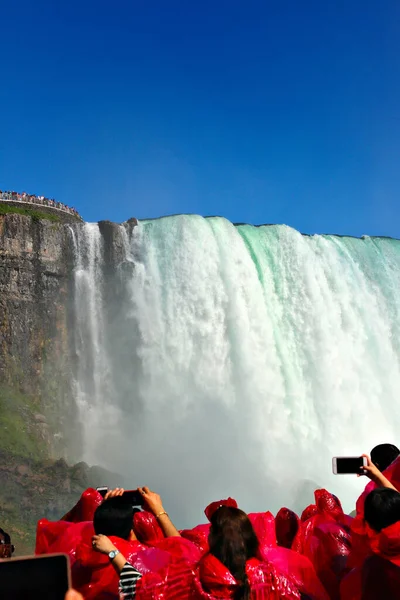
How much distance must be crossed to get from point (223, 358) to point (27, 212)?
1026 centimetres

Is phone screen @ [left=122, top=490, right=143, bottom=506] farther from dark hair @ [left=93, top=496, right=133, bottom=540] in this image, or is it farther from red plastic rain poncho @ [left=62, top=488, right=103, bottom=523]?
red plastic rain poncho @ [left=62, top=488, right=103, bottom=523]

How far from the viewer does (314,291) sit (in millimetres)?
25188

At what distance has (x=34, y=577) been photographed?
77.2 inches

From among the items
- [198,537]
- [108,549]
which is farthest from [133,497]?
[198,537]

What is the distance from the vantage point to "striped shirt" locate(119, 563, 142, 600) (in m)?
2.77

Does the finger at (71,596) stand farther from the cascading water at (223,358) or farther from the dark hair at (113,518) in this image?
the cascading water at (223,358)

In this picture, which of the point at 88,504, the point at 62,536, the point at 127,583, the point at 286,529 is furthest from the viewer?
the point at 88,504

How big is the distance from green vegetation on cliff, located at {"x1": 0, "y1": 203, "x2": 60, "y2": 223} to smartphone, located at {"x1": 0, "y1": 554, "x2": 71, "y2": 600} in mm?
24304

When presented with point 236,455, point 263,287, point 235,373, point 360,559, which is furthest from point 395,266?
point 360,559

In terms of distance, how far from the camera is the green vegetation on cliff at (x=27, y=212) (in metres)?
25.0

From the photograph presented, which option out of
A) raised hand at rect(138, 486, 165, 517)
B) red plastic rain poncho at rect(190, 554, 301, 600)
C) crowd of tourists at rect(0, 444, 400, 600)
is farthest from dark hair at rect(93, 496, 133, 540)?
red plastic rain poncho at rect(190, 554, 301, 600)

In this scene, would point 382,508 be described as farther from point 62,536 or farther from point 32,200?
point 32,200

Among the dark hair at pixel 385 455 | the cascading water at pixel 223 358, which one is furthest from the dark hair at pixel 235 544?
the cascading water at pixel 223 358

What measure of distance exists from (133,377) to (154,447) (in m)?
3.17
